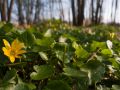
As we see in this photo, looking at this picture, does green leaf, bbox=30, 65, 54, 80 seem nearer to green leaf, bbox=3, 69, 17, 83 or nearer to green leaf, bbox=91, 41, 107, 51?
green leaf, bbox=3, 69, 17, 83

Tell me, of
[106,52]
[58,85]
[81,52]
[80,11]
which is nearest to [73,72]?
[58,85]

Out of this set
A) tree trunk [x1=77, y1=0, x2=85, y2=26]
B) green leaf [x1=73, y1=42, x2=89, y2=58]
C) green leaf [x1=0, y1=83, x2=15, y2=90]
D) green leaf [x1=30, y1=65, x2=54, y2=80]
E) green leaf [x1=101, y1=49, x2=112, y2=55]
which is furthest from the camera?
tree trunk [x1=77, y1=0, x2=85, y2=26]

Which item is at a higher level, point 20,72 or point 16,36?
point 16,36

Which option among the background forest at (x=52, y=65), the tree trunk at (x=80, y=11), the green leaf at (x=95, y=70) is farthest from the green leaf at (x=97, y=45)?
the tree trunk at (x=80, y=11)

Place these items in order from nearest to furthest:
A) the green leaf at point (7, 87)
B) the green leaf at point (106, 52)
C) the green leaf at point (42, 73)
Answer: the green leaf at point (7, 87), the green leaf at point (42, 73), the green leaf at point (106, 52)

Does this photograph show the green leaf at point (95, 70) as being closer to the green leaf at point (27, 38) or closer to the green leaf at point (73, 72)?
the green leaf at point (73, 72)

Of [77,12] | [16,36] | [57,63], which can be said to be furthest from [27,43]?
[77,12]

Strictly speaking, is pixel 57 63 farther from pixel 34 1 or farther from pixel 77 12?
pixel 34 1

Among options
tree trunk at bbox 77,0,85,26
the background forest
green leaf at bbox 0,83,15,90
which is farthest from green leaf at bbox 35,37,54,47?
tree trunk at bbox 77,0,85,26

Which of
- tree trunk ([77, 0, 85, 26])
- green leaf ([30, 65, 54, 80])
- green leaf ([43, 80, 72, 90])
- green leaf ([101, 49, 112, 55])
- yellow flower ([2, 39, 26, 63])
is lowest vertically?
tree trunk ([77, 0, 85, 26])

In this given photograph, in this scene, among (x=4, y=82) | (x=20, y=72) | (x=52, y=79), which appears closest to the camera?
(x=4, y=82)

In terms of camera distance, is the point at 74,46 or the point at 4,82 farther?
the point at 74,46
